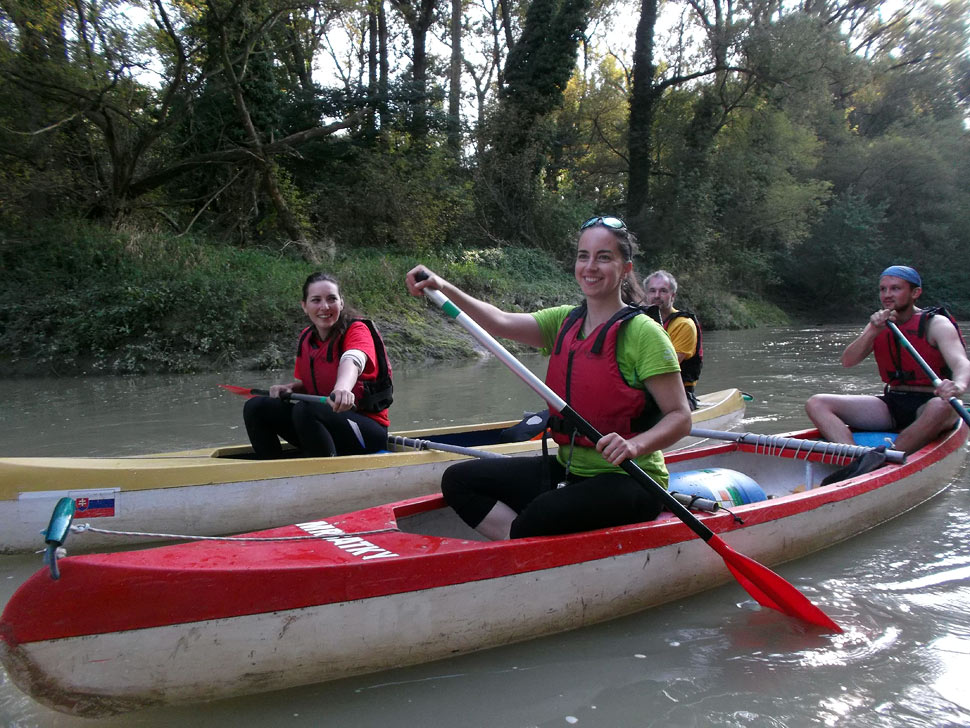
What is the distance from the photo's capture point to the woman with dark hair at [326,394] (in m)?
3.91

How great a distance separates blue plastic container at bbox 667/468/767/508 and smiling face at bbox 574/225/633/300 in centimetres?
126

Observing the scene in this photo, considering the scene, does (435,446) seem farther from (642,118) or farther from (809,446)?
(642,118)

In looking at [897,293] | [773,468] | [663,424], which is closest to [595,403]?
[663,424]

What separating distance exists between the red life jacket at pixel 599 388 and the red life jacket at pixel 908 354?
297 cm

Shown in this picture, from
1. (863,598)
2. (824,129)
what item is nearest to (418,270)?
(863,598)

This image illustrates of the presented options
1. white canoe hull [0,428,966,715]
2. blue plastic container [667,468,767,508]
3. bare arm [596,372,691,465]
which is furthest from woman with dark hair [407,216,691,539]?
blue plastic container [667,468,767,508]

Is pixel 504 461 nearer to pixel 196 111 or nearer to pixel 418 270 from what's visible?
pixel 418 270

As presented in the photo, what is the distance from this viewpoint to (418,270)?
8.78 feet

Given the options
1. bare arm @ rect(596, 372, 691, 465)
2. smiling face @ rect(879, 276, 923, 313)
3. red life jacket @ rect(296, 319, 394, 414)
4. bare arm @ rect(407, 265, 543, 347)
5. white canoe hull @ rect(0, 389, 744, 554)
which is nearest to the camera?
bare arm @ rect(596, 372, 691, 465)

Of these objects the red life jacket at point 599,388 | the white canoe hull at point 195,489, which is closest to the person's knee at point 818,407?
the white canoe hull at point 195,489

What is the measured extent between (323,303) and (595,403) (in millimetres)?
1917

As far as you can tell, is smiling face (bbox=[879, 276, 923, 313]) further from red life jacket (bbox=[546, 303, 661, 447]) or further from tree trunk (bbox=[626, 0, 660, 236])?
tree trunk (bbox=[626, 0, 660, 236])

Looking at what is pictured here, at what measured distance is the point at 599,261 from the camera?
2.43 metres

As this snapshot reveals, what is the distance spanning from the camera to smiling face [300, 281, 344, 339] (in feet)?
12.7
